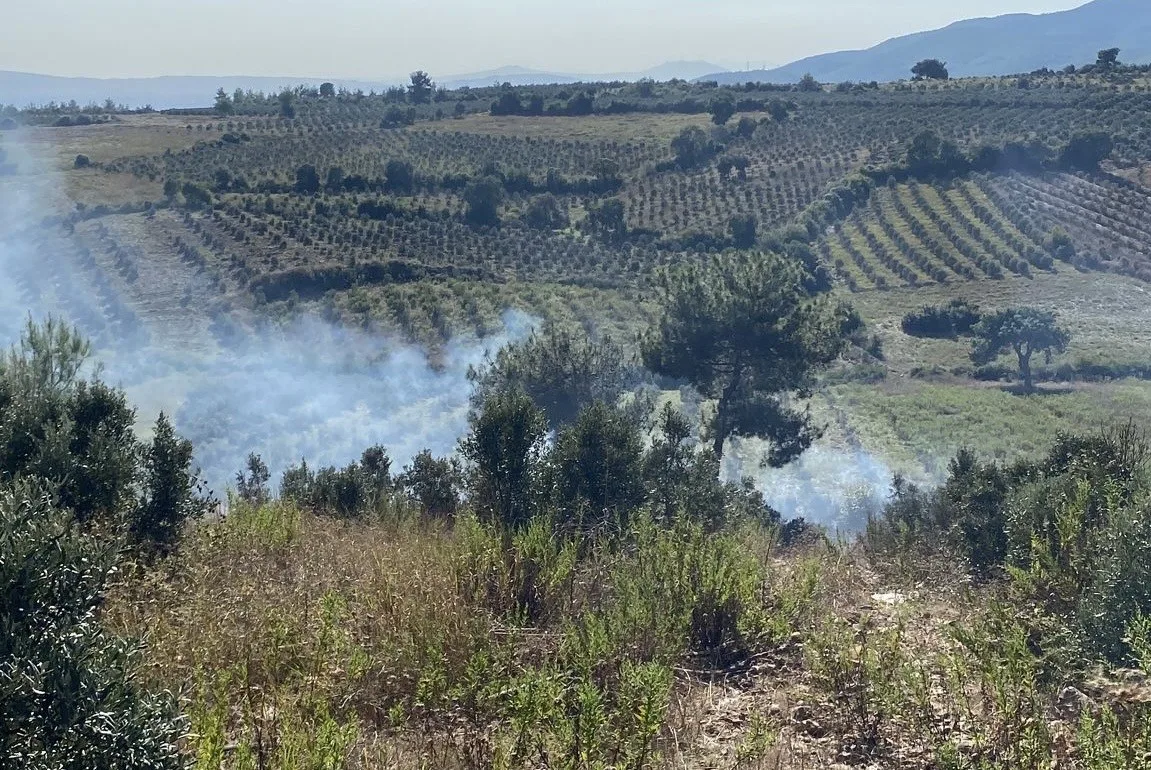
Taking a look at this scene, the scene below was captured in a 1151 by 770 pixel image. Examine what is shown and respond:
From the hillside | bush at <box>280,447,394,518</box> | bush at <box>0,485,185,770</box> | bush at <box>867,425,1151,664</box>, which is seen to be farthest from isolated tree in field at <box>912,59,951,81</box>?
bush at <box>0,485,185,770</box>

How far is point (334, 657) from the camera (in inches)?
186

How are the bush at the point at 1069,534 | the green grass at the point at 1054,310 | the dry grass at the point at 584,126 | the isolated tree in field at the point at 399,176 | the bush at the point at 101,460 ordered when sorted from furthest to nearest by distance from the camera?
the dry grass at the point at 584,126
the isolated tree in field at the point at 399,176
the green grass at the point at 1054,310
the bush at the point at 101,460
the bush at the point at 1069,534

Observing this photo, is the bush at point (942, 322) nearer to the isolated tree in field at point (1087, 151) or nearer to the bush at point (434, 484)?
the isolated tree in field at point (1087, 151)

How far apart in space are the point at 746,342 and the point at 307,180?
1213 inches

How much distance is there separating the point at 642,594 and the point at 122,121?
66.9 metres

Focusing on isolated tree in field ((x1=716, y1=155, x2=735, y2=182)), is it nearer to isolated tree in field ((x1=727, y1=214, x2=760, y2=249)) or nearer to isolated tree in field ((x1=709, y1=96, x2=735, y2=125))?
isolated tree in field ((x1=727, y1=214, x2=760, y2=249))

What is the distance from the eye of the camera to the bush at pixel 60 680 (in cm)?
329

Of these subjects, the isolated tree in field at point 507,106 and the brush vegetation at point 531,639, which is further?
the isolated tree in field at point 507,106

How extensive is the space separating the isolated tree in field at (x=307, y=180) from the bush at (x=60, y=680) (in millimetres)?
42077

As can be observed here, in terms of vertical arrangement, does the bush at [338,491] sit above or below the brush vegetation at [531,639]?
below

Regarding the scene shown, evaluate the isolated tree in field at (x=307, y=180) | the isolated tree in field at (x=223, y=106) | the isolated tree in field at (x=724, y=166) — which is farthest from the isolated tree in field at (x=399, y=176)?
the isolated tree in field at (x=223, y=106)

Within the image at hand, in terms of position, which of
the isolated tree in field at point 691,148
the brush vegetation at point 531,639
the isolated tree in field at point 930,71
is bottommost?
the brush vegetation at point 531,639

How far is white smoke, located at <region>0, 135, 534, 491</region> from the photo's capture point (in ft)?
77.2

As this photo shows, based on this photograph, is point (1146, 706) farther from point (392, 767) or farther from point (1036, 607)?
point (392, 767)
